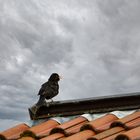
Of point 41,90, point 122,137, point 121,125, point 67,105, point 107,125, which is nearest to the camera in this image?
point 122,137

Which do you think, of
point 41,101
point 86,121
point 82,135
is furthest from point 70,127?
point 41,101

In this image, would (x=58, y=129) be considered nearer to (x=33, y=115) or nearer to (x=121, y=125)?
(x=121, y=125)

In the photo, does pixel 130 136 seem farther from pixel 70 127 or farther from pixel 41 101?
pixel 41 101

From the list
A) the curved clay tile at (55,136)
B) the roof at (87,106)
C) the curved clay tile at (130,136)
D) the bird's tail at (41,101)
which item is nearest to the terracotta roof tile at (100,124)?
the curved clay tile at (55,136)

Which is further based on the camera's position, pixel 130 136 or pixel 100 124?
pixel 100 124

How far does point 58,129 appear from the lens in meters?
5.51

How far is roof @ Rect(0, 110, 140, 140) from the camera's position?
4613 millimetres

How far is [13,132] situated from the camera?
6.18 m

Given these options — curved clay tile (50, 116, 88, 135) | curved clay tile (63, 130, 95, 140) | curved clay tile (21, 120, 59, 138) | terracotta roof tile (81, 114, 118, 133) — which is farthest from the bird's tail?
curved clay tile (63, 130, 95, 140)

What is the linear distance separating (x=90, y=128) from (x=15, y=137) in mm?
1233

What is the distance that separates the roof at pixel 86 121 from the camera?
4891 millimetres

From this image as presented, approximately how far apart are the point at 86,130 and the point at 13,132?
1.48 meters

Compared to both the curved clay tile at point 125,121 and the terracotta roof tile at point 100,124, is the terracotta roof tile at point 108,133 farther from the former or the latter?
the terracotta roof tile at point 100,124

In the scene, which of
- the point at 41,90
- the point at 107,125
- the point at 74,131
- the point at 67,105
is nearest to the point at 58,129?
the point at 74,131
